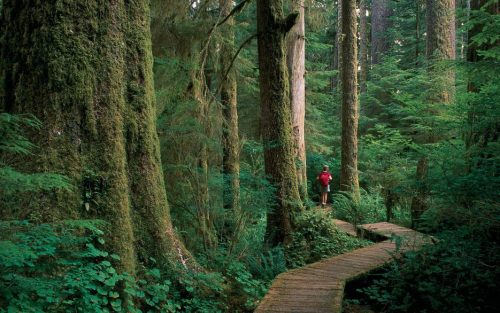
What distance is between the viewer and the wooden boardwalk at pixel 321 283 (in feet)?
15.4

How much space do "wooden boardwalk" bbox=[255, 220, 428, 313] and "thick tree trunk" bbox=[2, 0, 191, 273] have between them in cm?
145

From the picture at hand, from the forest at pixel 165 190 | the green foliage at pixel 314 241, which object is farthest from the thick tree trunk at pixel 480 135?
the green foliage at pixel 314 241

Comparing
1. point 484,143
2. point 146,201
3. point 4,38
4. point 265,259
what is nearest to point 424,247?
point 484,143

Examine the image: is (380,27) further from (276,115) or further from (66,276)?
(66,276)

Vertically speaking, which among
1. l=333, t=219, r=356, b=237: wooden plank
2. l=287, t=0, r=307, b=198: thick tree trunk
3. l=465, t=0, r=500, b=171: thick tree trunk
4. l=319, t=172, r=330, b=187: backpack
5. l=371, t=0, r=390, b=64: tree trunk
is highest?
l=371, t=0, r=390, b=64: tree trunk

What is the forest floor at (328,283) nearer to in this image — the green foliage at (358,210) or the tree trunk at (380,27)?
the green foliage at (358,210)

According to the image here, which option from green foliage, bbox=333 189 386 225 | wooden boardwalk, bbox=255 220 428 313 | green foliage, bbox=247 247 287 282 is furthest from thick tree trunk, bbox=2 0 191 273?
green foliage, bbox=333 189 386 225

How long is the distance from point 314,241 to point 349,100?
6.79m

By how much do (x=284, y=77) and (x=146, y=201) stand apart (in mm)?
4331

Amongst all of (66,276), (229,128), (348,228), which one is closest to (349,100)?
(348,228)

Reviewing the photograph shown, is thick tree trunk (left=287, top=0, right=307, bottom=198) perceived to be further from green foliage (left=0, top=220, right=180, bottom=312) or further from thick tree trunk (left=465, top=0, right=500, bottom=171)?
green foliage (left=0, top=220, right=180, bottom=312)

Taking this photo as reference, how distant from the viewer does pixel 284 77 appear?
7926 mm

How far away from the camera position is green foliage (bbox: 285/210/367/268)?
7672mm

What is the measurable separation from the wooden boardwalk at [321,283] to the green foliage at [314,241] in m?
0.68
